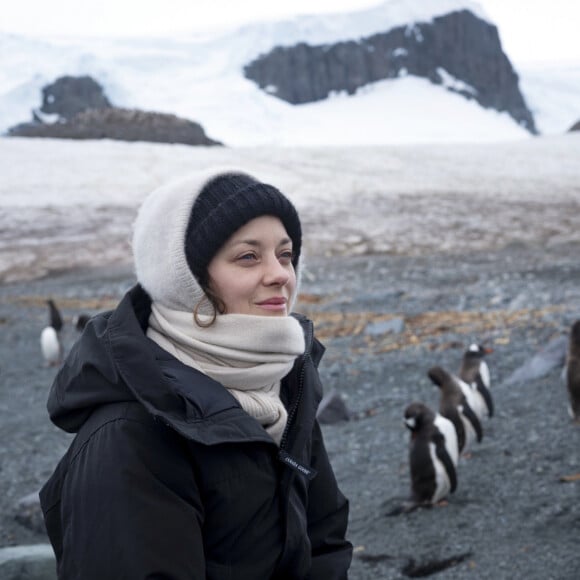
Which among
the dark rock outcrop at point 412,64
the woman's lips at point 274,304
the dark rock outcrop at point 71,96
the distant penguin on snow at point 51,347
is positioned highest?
the dark rock outcrop at point 412,64

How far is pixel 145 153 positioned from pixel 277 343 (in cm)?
1829

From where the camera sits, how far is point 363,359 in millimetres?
6164

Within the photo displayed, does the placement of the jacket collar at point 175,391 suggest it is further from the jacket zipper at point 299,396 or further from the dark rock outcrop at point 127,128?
the dark rock outcrop at point 127,128

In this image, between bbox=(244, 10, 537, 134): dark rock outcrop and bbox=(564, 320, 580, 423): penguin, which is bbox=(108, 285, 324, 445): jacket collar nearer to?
bbox=(564, 320, 580, 423): penguin

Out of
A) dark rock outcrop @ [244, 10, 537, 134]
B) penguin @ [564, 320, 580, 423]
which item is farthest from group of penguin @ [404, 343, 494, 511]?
dark rock outcrop @ [244, 10, 537, 134]

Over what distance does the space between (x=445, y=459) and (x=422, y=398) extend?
1757 mm

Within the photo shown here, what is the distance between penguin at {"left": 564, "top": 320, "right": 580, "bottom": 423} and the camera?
416 cm

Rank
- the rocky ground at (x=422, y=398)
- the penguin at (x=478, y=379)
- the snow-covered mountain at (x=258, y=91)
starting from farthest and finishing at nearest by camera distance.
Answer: the snow-covered mountain at (x=258, y=91), the penguin at (x=478, y=379), the rocky ground at (x=422, y=398)

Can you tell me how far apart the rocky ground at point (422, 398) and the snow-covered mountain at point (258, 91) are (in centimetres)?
3254

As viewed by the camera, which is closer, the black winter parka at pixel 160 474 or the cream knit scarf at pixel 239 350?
the black winter parka at pixel 160 474

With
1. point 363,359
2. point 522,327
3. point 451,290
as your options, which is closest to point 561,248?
point 451,290

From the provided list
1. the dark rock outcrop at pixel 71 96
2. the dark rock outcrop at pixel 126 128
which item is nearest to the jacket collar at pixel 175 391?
the dark rock outcrop at pixel 126 128

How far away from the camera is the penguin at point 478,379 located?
179 inches

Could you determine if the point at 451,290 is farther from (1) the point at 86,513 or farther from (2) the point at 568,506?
(1) the point at 86,513
